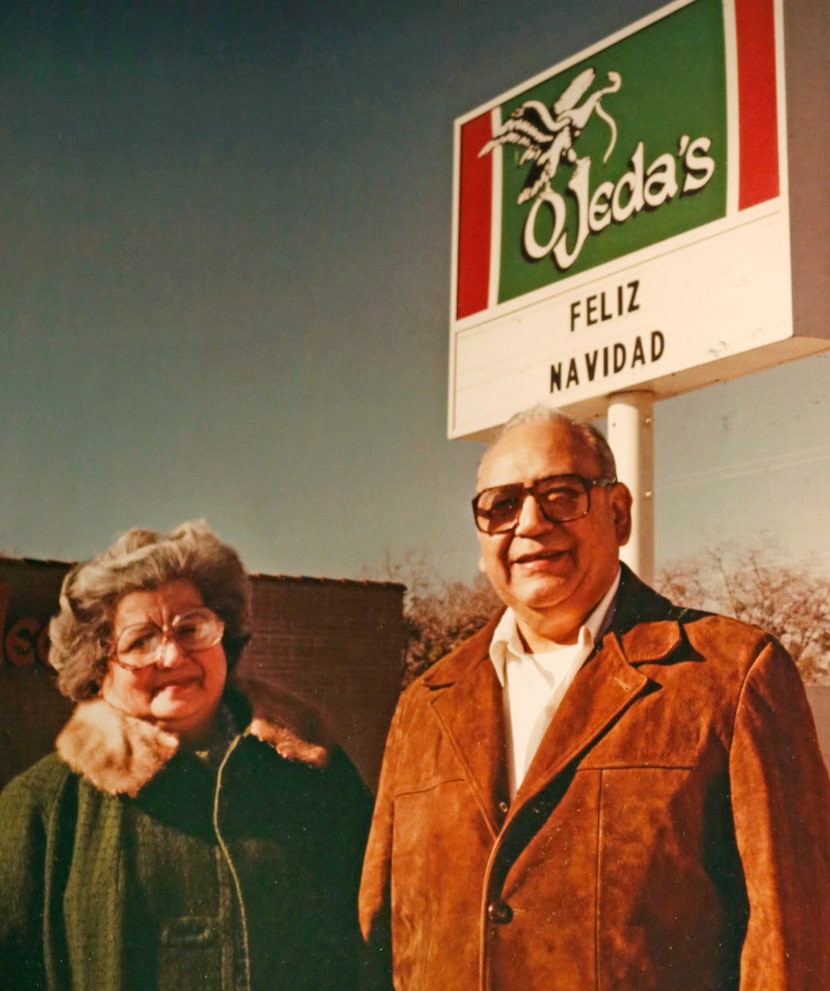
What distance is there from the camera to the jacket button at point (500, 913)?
2900 mm

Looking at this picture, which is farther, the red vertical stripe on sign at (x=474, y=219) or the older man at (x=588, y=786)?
the red vertical stripe on sign at (x=474, y=219)

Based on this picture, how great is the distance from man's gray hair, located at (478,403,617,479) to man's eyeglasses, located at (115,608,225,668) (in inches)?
33.9

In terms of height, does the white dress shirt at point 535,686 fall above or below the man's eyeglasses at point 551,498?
below

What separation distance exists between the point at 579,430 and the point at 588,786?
859mm

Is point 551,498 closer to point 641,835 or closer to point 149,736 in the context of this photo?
point 641,835

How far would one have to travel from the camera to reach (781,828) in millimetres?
2711

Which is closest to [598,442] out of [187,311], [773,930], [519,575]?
[519,575]

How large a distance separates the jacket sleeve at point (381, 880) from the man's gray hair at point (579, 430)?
2.76 feet

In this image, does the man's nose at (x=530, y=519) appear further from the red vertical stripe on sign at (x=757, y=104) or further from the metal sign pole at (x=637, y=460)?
the red vertical stripe on sign at (x=757, y=104)

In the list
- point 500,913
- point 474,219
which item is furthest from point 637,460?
point 500,913

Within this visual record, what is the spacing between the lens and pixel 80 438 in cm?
396

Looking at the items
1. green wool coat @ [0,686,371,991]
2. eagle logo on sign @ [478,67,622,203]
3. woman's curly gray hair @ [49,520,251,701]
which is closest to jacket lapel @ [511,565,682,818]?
green wool coat @ [0,686,371,991]

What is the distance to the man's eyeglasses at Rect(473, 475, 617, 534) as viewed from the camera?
305cm

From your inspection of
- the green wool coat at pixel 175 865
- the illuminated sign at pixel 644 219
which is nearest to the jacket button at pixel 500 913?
the green wool coat at pixel 175 865
